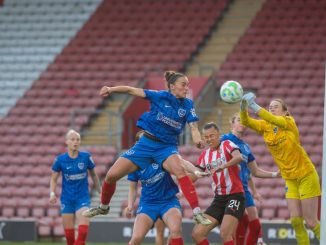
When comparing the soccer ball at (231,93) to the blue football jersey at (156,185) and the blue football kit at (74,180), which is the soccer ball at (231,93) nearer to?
the blue football jersey at (156,185)

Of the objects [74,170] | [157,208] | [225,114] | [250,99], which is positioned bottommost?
[157,208]

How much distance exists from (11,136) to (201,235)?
39.7 feet

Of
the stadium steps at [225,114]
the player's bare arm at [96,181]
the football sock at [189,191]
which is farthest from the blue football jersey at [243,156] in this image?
the stadium steps at [225,114]

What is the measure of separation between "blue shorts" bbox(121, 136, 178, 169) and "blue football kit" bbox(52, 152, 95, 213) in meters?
3.53

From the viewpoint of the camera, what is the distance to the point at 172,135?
40.7 ft

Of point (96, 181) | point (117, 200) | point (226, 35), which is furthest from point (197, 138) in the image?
point (226, 35)

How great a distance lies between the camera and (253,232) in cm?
1447

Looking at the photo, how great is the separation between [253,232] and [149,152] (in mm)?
2818

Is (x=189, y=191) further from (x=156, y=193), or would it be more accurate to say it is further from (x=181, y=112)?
(x=181, y=112)

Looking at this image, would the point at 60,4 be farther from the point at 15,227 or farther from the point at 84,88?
the point at 15,227

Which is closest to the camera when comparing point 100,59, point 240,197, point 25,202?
point 240,197

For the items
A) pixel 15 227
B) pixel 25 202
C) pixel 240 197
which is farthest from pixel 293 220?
pixel 25 202

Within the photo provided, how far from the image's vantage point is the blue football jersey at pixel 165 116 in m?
12.3

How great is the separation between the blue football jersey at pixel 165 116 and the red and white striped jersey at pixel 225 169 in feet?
3.28
